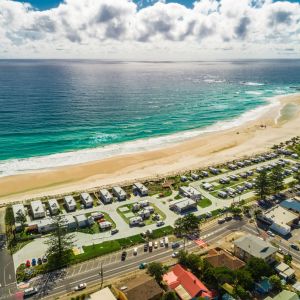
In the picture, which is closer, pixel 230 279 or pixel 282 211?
pixel 230 279

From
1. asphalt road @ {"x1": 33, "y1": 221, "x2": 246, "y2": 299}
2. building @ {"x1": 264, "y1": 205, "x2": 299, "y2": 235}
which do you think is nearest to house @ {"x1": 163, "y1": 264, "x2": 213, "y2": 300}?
asphalt road @ {"x1": 33, "y1": 221, "x2": 246, "y2": 299}

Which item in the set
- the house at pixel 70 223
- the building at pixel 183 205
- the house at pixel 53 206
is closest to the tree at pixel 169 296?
the house at pixel 70 223

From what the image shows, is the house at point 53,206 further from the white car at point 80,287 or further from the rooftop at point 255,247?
the rooftop at point 255,247

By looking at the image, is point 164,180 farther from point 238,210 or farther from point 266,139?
point 266,139

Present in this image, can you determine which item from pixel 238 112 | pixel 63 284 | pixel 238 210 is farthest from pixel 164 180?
pixel 238 112

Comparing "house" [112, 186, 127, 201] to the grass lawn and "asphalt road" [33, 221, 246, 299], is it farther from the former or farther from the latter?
"asphalt road" [33, 221, 246, 299]

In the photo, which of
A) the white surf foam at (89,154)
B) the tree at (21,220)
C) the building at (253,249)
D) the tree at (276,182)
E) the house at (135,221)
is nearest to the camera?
the building at (253,249)
